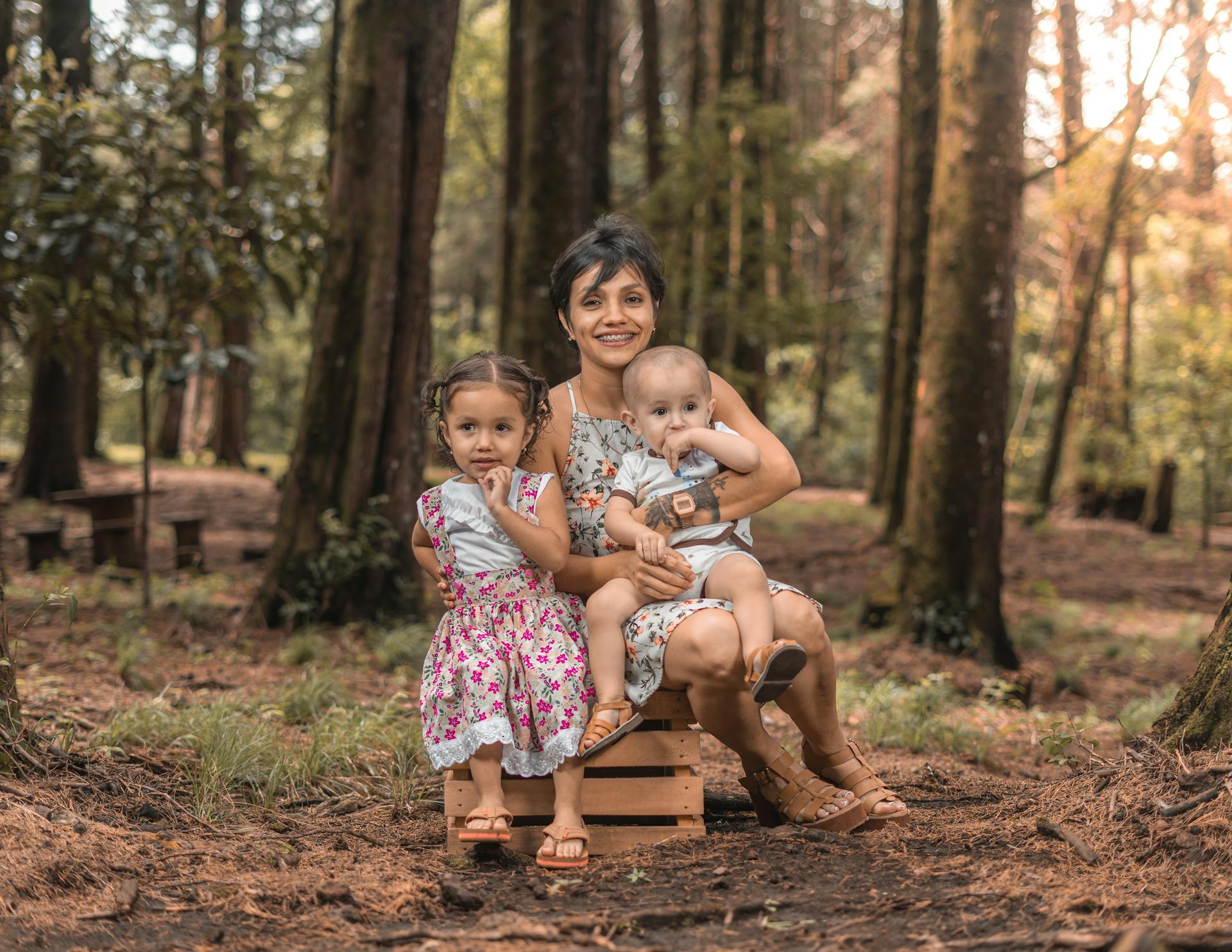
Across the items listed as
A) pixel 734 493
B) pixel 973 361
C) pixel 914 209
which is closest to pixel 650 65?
pixel 914 209

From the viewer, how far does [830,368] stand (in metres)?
29.8

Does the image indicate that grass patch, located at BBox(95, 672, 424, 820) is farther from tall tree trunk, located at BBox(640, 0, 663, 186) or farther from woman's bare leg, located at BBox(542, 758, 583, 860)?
tall tree trunk, located at BBox(640, 0, 663, 186)

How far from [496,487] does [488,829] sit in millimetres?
1035

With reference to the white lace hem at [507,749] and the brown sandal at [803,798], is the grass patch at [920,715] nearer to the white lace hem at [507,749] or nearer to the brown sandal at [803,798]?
the brown sandal at [803,798]

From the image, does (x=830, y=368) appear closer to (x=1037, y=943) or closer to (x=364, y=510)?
(x=364, y=510)

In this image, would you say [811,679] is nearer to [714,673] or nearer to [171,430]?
[714,673]

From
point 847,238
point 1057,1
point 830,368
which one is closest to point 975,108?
point 1057,1

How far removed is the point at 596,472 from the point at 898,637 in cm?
469

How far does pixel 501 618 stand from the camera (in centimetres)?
354

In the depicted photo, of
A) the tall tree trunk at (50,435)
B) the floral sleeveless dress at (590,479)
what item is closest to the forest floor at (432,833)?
the floral sleeveless dress at (590,479)

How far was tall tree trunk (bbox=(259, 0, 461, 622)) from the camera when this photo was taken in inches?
278

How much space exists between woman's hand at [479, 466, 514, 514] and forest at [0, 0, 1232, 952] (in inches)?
14.1

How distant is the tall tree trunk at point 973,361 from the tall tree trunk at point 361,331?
12.4 feet

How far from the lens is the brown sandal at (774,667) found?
9.91ft
